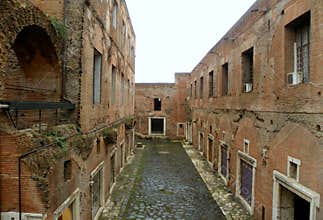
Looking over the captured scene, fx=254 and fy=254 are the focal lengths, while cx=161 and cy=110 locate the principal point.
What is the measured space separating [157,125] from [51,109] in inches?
894

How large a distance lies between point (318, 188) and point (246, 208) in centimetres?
428

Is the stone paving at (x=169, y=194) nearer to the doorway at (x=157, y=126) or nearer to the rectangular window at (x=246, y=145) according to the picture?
the rectangular window at (x=246, y=145)

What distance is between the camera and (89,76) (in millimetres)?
7102

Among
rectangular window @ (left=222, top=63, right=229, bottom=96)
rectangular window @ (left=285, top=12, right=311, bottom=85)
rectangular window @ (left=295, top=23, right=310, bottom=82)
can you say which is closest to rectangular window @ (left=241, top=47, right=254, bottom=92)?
rectangular window @ (left=222, top=63, right=229, bottom=96)

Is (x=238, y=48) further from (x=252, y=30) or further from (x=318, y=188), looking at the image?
(x=318, y=188)

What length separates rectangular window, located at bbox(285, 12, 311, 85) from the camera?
588 centimetres

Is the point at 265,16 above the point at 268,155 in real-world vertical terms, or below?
above

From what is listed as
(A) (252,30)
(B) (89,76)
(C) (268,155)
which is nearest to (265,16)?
(A) (252,30)

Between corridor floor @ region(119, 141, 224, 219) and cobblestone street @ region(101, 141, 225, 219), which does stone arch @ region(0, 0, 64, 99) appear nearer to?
cobblestone street @ region(101, 141, 225, 219)

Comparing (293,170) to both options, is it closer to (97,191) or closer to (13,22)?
(97,191)

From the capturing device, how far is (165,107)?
91.3 feet

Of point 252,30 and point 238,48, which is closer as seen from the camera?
point 252,30

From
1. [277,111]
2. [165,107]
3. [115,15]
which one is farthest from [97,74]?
[165,107]

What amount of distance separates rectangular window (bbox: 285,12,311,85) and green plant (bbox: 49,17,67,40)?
18.1ft
